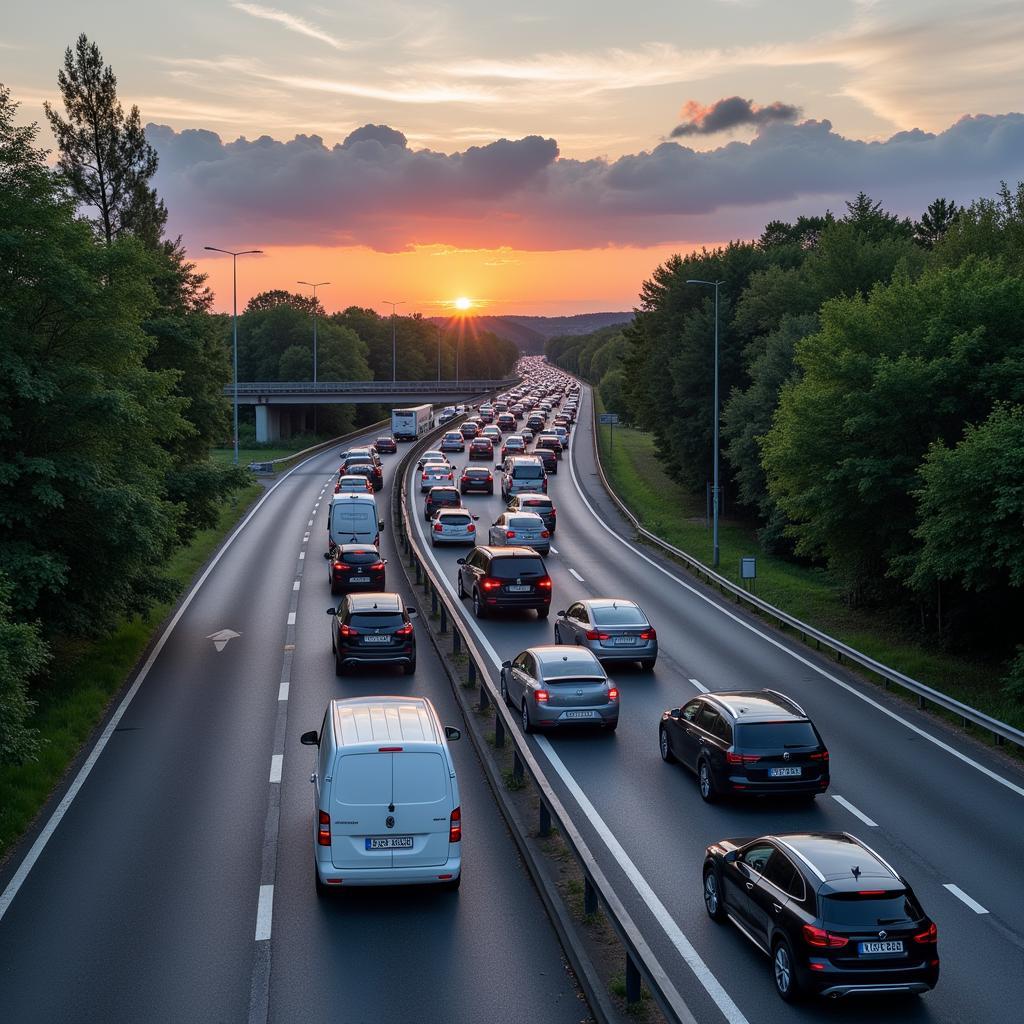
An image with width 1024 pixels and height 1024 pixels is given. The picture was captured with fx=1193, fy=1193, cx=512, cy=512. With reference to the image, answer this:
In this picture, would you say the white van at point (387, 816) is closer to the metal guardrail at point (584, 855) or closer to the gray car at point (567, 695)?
the metal guardrail at point (584, 855)

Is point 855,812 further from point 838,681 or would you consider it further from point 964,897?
point 838,681

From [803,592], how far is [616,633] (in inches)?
665

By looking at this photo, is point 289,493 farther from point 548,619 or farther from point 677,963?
point 677,963

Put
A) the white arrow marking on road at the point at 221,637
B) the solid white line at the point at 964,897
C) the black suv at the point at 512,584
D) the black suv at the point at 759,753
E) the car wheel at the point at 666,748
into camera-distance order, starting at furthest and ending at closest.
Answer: the black suv at the point at 512,584 → the white arrow marking on road at the point at 221,637 → the car wheel at the point at 666,748 → the black suv at the point at 759,753 → the solid white line at the point at 964,897

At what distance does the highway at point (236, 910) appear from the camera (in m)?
11.3

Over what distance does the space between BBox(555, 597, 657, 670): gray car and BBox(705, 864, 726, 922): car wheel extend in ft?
40.5

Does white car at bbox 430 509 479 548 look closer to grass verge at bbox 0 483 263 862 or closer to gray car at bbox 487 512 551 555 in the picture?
gray car at bbox 487 512 551 555

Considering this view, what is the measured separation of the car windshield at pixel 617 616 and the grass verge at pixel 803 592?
6978 millimetres

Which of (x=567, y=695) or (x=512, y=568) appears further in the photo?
(x=512, y=568)

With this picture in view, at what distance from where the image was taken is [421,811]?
13.2 m

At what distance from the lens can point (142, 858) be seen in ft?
50.3

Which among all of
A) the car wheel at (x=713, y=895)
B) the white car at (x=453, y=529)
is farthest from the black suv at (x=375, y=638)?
the white car at (x=453, y=529)

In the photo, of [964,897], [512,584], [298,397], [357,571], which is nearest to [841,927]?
[964,897]

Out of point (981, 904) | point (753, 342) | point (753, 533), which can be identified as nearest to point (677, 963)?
point (981, 904)
